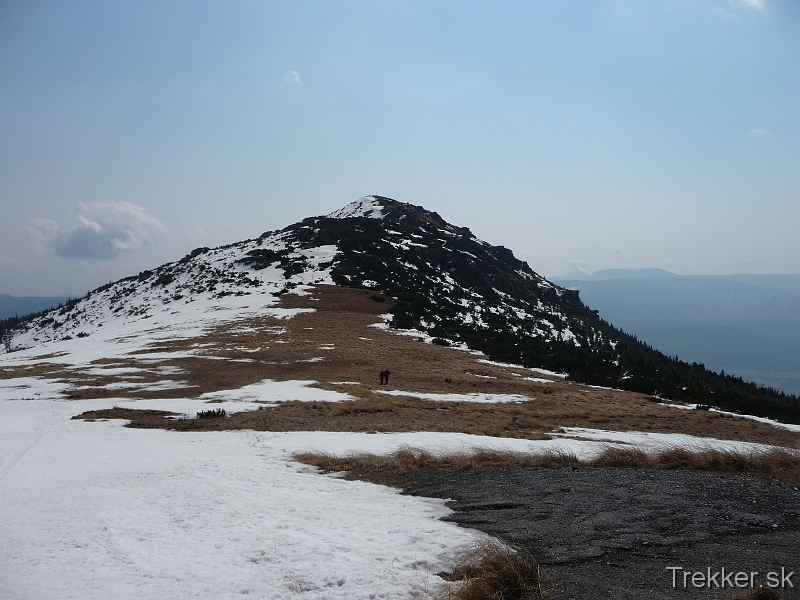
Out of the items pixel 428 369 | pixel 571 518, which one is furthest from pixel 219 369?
pixel 571 518

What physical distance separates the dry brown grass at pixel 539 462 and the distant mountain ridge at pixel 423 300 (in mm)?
22544

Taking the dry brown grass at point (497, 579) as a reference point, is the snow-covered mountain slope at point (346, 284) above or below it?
above

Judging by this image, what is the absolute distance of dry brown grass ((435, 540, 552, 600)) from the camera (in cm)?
493

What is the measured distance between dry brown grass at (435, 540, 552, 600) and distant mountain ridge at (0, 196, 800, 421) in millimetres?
30848

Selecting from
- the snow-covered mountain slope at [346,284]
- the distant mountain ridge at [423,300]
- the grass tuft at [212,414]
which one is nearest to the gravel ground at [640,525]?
the grass tuft at [212,414]

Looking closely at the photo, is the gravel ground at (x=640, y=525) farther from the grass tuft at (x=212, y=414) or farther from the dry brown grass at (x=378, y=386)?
the grass tuft at (x=212, y=414)

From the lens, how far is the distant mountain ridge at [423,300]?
4256 centimetres

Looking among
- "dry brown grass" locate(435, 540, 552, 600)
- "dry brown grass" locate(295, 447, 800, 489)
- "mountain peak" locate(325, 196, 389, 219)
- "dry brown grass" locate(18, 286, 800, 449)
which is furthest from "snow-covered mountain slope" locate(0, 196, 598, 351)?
"dry brown grass" locate(435, 540, 552, 600)

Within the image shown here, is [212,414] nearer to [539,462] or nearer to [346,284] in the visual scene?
[539,462]

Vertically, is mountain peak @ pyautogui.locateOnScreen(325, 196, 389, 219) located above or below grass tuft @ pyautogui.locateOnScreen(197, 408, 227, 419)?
above

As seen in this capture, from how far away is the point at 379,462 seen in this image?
12047 millimetres

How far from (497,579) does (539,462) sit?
729 cm

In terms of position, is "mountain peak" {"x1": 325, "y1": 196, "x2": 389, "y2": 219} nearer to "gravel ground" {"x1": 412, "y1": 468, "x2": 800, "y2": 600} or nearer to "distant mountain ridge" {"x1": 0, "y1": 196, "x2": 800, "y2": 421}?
"distant mountain ridge" {"x1": 0, "y1": 196, "x2": 800, "y2": 421}

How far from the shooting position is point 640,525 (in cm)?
655
